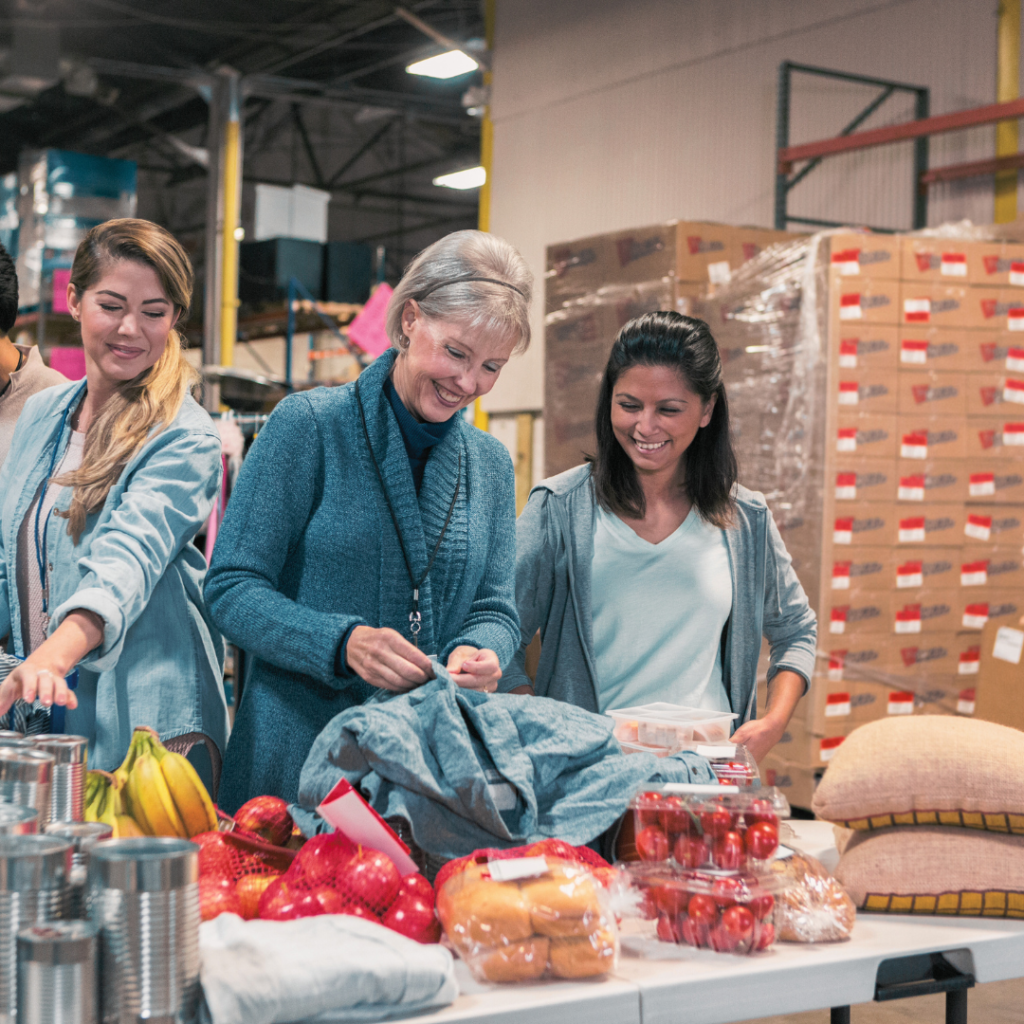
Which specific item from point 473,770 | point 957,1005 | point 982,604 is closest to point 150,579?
point 473,770

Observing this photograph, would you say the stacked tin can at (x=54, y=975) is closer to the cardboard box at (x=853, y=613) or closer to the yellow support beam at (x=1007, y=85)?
the cardboard box at (x=853, y=613)

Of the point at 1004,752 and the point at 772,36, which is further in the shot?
the point at 772,36

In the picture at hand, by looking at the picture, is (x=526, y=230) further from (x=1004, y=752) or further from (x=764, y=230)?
(x=1004, y=752)

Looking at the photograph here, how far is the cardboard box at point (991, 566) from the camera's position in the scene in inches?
179

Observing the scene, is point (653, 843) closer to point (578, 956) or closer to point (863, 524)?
point (578, 956)

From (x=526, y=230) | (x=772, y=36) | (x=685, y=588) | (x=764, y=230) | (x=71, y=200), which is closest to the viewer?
(x=685, y=588)

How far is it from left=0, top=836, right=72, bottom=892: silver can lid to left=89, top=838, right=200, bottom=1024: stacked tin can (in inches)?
1.3

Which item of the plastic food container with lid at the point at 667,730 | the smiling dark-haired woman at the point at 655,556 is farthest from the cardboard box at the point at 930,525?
the plastic food container with lid at the point at 667,730

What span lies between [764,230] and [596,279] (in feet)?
2.42

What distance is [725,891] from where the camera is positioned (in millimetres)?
1281

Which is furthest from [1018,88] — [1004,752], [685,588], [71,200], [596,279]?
[71,200]

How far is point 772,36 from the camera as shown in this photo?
6082 mm

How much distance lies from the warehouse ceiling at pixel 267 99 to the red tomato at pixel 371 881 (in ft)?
29.4

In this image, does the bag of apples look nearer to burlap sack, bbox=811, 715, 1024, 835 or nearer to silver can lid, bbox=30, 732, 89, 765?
silver can lid, bbox=30, 732, 89, 765
